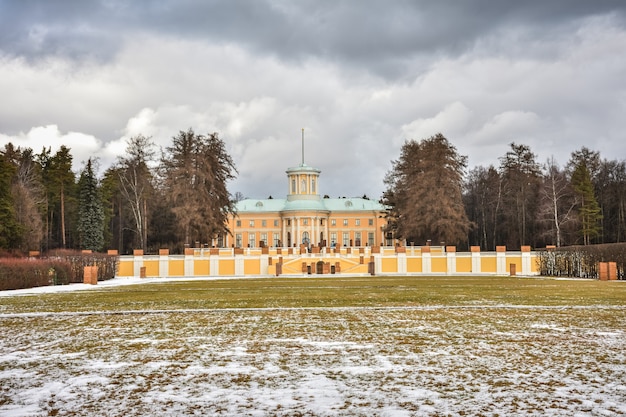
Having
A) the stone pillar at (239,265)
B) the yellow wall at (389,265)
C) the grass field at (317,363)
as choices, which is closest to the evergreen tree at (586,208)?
the yellow wall at (389,265)

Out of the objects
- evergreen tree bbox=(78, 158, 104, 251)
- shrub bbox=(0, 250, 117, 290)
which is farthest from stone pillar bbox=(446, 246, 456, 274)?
evergreen tree bbox=(78, 158, 104, 251)

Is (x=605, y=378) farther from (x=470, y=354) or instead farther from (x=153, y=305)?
(x=153, y=305)

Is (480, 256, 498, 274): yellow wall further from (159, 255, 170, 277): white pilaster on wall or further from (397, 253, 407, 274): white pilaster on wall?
(159, 255, 170, 277): white pilaster on wall

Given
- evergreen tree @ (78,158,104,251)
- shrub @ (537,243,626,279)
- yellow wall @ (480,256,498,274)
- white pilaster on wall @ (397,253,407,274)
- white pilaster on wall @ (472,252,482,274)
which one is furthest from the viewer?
evergreen tree @ (78,158,104,251)

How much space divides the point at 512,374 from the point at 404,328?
4569 mm

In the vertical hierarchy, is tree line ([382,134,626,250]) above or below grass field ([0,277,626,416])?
above

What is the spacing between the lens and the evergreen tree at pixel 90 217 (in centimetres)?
7519

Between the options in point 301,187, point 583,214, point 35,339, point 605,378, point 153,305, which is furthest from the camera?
point 301,187

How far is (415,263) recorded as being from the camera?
54.4m

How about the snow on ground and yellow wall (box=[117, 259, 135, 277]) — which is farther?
yellow wall (box=[117, 259, 135, 277])

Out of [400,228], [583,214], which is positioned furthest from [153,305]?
[583,214]

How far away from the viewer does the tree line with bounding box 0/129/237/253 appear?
202ft

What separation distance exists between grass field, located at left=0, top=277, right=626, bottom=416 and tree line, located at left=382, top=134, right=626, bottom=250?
51.2m

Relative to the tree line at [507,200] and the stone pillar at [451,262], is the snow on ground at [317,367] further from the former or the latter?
the tree line at [507,200]
